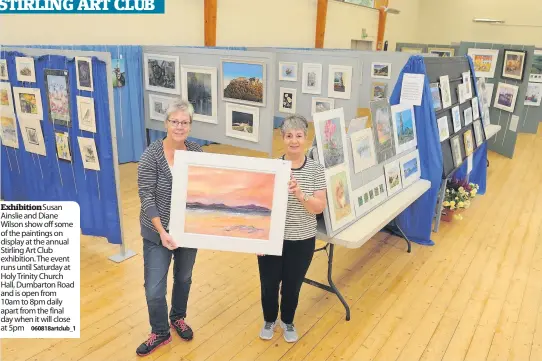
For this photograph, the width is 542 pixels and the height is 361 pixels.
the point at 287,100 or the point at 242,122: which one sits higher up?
the point at 287,100

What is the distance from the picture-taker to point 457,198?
5.33m

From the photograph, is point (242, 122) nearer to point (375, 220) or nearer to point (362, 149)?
point (362, 149)

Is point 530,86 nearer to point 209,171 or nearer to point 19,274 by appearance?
point 209,171

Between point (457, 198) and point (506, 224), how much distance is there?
0.79 metres

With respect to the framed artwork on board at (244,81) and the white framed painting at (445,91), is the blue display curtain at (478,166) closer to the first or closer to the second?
the white framed painting at (445,91)

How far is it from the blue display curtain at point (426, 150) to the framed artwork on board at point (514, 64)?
4.89m

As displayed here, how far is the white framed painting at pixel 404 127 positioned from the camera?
4.22 meters

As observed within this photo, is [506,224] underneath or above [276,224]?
underneath

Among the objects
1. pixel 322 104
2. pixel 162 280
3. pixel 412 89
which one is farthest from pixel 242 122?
pixel 162 280

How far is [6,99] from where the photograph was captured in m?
4.29

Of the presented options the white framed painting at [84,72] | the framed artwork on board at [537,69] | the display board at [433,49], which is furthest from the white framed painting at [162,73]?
the framed artwork on board at [537,69]

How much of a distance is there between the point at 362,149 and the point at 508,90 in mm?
6484

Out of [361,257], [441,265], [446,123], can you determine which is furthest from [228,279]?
[446,123]

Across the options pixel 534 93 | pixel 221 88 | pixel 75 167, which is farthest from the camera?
pixel 534 93
